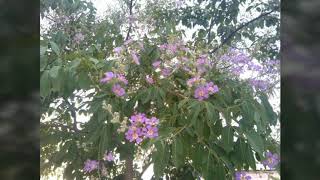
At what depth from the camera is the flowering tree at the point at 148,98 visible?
3.19 feet

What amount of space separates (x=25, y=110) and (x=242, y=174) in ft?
2.06

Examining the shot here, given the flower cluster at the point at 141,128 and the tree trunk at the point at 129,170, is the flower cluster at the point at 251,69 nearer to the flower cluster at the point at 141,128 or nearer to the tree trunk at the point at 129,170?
the flower cluster at the point at 141,128

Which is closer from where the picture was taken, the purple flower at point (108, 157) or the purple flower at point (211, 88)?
the purple flower at point (211, 88)

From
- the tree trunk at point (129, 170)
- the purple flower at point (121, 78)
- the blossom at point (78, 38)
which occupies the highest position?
the blossom at point (78, 38)

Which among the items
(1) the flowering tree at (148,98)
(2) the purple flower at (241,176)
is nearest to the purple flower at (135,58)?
(1) the flowering tree at (148,98)

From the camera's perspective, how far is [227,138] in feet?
3.16

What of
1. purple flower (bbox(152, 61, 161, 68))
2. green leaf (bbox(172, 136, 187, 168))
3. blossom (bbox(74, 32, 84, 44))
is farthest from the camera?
blossom (bbox(74, 32, 84, 44))

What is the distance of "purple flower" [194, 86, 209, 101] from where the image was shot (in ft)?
3.20

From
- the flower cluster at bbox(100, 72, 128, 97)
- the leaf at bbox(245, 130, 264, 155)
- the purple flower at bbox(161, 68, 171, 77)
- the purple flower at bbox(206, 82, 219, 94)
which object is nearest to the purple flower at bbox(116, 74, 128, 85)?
the flower cluster at bbox(100, 72, 128, 97)

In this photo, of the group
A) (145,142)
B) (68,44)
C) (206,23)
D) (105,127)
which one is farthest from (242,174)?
(68,44)

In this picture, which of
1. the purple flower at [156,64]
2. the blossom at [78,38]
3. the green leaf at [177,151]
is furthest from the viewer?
the blossom at [78,38]

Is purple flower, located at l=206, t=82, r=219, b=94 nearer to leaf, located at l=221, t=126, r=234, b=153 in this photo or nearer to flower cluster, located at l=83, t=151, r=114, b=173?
leaf, located at l=221, t=126, r=234, b=153

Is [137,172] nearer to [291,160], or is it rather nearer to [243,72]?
[243,72]

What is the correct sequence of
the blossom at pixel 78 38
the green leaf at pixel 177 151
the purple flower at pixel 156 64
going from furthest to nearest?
the blossom at pixel 78 38 < the purple flower at pixel 156 64 < the green leaf at pixel 177 151
